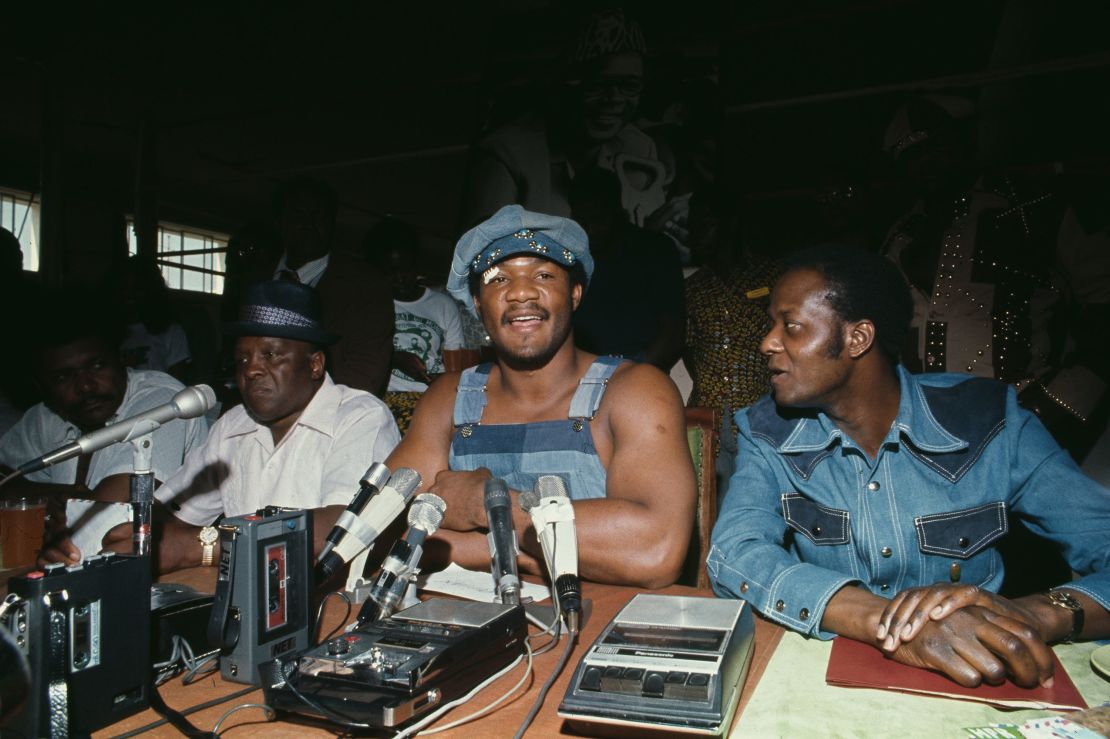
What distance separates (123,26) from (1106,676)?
7.98 meters

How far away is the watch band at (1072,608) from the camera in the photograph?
1477 millimetres

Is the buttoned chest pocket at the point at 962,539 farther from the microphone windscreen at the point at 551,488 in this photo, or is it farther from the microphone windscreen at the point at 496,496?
the microphone windscreen at the point at 496,496

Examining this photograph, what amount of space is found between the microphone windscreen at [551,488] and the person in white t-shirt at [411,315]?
3.00m

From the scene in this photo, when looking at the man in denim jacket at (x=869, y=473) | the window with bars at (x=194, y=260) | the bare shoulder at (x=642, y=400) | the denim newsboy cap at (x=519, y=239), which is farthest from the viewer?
the window with bars at (x=194, y=260)

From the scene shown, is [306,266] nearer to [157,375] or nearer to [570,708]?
[157,375]

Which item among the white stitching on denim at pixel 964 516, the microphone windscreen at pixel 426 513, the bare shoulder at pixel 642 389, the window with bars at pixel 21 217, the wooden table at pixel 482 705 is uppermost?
the window with bars at pixel 21 217

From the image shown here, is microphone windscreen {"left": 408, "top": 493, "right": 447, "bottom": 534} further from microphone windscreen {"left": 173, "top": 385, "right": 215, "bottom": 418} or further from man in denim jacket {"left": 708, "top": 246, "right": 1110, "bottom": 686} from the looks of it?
man in denim jacket {"left": 708, "top": 246, "right": 1110, "bottom": 686}

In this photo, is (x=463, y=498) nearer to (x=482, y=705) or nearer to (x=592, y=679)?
(x=482, y=705)

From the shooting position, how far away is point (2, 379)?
405cm

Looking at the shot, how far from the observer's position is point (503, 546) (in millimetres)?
1370

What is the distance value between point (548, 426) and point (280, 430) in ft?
3.89

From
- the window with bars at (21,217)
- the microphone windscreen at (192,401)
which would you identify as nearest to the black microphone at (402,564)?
the microphone windscreen at (192,401)

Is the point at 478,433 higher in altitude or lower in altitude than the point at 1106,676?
higher

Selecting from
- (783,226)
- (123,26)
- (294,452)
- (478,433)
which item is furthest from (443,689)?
(783,226)
